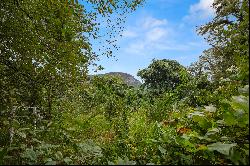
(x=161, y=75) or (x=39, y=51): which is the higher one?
(x=161, y=75)

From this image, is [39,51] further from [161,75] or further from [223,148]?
[161,75]

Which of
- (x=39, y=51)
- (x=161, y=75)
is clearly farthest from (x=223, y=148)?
(x=161, y=75)

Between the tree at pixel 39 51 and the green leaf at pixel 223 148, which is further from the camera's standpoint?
the tree at pixel 39 51

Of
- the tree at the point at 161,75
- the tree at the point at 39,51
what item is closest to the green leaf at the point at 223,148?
the tree at the point at 39,51

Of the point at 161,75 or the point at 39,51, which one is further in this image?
the point at 161,75

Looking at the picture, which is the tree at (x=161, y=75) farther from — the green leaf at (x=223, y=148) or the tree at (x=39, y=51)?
the green leaf at (x=223, y=148)

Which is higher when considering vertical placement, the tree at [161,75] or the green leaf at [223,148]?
the tree at [161,75]

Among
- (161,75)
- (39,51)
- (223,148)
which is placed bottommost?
(223,148)

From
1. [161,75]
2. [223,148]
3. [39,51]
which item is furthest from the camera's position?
[161,75]

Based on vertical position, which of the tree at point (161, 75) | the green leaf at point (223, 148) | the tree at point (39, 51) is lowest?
the green leaf at point (223, 148)

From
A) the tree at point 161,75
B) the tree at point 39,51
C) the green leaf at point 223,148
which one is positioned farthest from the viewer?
the tree at point 161,75

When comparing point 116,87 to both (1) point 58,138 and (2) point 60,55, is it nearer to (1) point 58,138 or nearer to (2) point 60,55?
(2) point 60,55

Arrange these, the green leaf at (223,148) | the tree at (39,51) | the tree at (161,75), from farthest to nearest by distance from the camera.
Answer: the tree at (161,75)
the tree at (39,51)
the green leaf at (223,148)

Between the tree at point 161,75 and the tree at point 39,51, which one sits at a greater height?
the tree at point 161,75
